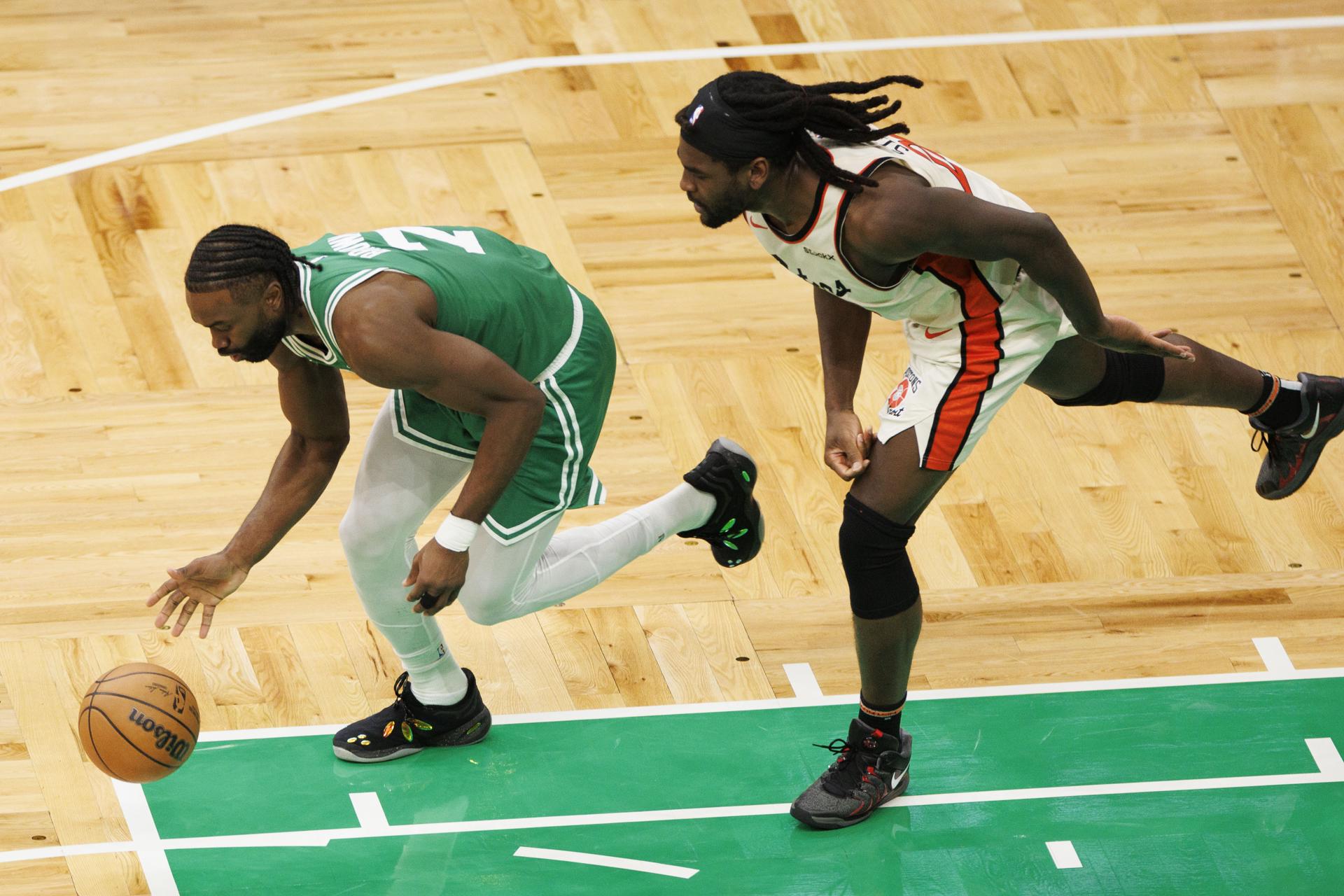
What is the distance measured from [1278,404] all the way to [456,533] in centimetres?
234

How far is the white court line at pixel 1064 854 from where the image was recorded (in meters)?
4.50

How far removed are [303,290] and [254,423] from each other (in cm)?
223

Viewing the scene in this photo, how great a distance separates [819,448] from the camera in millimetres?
6145

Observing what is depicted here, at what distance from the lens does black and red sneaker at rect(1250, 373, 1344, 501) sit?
16.9 ft

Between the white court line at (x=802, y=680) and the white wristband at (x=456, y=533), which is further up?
the white wristband at (x=456, y=533)

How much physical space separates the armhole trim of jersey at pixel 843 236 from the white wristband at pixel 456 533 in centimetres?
98

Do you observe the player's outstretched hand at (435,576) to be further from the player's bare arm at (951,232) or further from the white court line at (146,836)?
the player's bare arm at (951,232)

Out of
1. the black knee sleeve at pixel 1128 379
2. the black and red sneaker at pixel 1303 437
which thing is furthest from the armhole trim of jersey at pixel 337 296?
the black and red sneaker at pixel 1303 437

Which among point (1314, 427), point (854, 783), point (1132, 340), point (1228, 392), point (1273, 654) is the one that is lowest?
point (1273, 654)

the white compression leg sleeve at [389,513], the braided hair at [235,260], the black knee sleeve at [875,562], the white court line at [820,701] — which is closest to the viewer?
the braided hair at [235,260]

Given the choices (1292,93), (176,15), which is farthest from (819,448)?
(176,15)

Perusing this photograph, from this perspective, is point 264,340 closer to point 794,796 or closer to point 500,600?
point 500,600

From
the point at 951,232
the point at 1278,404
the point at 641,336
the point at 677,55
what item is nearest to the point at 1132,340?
the point at 951,232

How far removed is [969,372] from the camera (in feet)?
14.2
